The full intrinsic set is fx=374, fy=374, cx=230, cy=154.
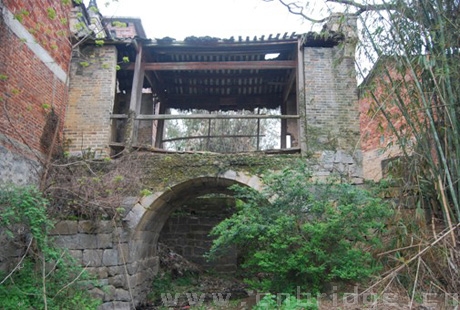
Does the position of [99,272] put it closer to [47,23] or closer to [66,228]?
[66,228]

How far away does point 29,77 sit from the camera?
6.36 meters

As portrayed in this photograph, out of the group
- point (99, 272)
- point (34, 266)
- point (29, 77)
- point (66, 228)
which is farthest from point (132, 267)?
point (29, 77)

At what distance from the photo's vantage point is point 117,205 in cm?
645

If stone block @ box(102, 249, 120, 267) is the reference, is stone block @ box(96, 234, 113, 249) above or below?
above

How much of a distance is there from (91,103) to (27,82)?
1236 mm

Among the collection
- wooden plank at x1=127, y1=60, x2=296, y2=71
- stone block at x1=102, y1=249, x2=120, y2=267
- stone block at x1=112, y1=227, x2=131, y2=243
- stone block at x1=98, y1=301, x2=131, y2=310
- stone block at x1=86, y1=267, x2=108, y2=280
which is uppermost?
wooden plank at x1=127, y1=60, x2=296, y2=71

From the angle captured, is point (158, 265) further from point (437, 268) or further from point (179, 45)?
point (437, 268)

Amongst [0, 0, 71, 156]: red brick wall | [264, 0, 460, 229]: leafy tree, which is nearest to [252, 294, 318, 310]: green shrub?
[264, 0, 460, 229]: leafy tree

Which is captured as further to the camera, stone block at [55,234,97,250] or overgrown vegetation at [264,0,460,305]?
stone block at [55,234,97,250]

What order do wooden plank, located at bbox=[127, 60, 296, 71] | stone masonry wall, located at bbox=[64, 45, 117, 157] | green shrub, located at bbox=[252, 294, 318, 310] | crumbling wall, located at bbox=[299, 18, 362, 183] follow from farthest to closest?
wooden plank, located at bbox=[127, 60, 296, 71]
stone masonry wall, located at bbox=[64, 45, 117, 157]
crumbling wall, located at bbox=[299, 18, 362, 183]
green shrub, located at bbox=[252, 294, 318, 310]

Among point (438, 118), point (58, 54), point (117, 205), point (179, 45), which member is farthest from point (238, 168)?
point (58, 54)

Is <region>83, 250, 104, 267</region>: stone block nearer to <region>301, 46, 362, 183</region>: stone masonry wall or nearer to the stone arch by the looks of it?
the stone arch

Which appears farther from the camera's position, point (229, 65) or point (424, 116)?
point (229, 65)

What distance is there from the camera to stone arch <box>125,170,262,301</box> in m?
6.69
